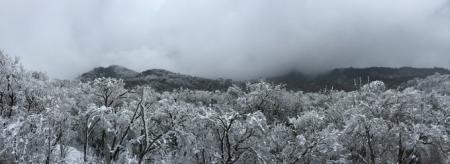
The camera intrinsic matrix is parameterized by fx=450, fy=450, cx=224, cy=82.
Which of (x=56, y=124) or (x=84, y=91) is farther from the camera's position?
(x=84, y=91)

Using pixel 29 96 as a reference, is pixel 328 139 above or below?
below

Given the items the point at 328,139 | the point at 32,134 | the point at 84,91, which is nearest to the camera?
the point at 32,134

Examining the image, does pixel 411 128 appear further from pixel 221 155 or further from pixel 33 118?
pixel 33 118

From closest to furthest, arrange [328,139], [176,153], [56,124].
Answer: [56,124], [176,153], [328,139]

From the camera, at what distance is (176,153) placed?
2359 cm

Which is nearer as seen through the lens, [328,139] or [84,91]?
[328,139]

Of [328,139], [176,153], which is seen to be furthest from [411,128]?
[176,153]

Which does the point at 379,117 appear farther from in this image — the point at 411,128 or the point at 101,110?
the point at 101,110

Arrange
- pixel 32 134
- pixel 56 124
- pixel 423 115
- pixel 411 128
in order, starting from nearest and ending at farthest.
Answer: pixel 32 134
pixel 56 124
pixel 411 128
pixel 423 115

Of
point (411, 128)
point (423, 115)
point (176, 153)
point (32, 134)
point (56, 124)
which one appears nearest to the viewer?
point (32, 134)

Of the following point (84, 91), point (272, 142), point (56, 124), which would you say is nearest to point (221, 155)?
point (272, 142)

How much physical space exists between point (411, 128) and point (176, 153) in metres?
16.1

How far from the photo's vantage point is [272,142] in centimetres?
2983

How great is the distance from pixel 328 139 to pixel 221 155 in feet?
21.8
